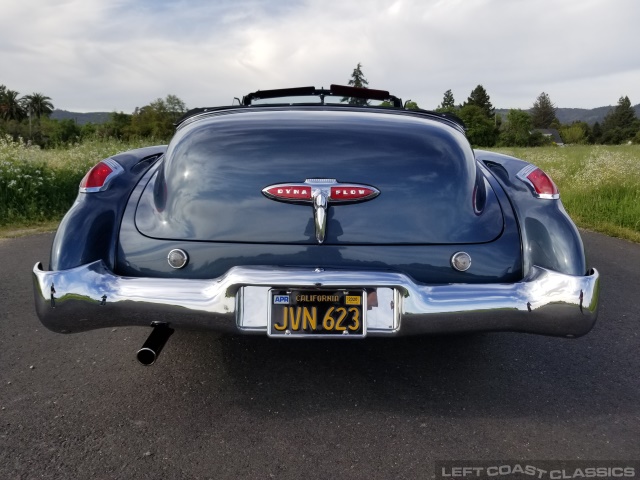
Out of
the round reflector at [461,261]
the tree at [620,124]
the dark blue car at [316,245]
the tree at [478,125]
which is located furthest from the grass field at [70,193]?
the tree at [620,124]

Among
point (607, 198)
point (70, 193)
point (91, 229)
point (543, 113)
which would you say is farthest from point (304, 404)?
point (543, 113)

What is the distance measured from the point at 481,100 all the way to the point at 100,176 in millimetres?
116829

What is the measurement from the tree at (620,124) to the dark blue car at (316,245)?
122509 mm

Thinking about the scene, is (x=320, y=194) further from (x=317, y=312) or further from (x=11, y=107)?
(x=11, y=107)

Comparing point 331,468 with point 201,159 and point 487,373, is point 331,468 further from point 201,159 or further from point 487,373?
point 201,159

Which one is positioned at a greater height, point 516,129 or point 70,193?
point 516,129

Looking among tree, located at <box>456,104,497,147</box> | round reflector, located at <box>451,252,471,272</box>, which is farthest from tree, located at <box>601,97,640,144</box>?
round reflector, located at <box>451,252,471,272</box>

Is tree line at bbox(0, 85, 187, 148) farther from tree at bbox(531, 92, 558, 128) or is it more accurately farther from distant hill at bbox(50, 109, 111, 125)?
tree at bbox(531, 92, 558, 128)

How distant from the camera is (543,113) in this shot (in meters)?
139

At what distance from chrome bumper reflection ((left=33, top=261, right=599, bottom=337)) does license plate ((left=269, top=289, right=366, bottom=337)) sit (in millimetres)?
45

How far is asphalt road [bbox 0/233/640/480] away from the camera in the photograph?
2.10 m

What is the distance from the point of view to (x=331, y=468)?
2033mm

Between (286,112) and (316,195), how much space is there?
28.0 inches

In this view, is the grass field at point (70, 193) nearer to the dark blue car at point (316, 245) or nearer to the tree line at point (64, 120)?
the dark blue car at point (316, 245)
